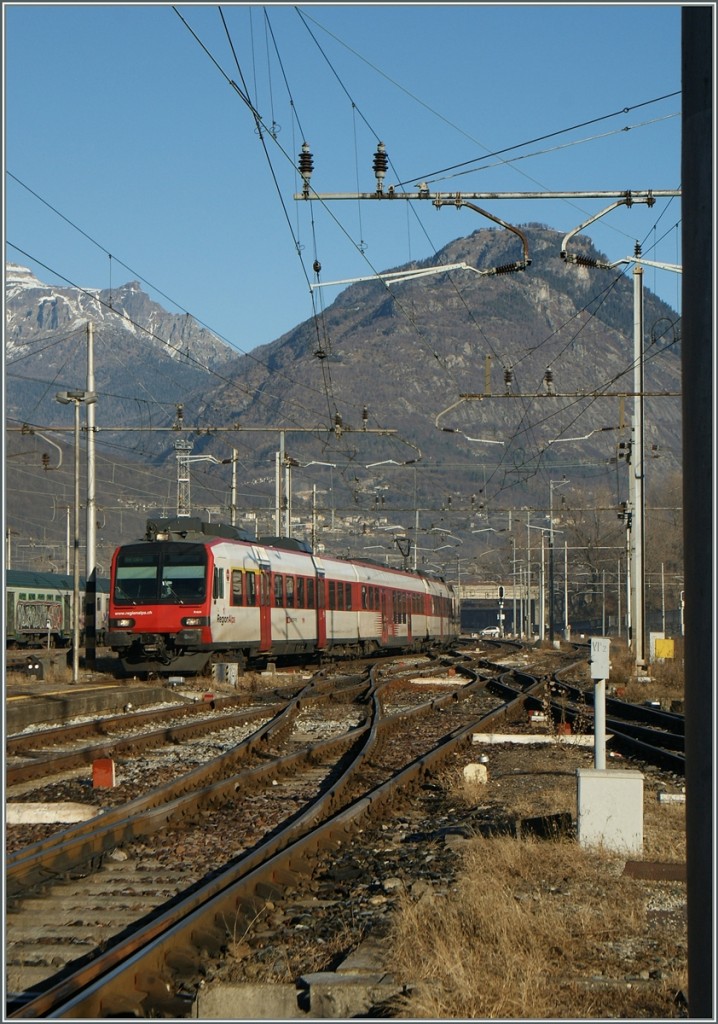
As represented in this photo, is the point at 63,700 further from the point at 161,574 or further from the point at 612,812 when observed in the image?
the point at 612,812

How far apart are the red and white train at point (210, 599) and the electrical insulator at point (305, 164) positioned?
474 inches

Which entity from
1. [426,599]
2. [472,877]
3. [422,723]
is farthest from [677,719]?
[426,599]

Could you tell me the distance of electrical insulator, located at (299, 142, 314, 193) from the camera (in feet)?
58.3

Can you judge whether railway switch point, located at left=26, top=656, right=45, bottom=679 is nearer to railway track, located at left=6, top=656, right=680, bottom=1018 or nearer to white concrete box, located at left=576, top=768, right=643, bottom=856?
railway track, located at left=6, top=656, right=680, bottom=1018

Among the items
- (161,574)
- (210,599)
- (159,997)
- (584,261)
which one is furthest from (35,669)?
(159,997)

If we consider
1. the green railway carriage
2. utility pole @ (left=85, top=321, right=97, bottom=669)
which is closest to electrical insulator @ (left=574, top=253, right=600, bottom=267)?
utility pole @ (left=85, top=321, right=97, bottom=669)

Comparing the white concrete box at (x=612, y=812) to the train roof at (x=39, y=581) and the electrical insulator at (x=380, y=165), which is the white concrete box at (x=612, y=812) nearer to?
the electrical insulator at (x=380, y=165)

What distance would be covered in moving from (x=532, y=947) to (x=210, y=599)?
2209 cm

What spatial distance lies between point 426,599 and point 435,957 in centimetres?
4743

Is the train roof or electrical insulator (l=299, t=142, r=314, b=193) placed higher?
electrical insulator (l=299, t=142, r=314, b=193)

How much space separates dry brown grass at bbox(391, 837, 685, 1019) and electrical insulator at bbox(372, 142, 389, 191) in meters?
11.6

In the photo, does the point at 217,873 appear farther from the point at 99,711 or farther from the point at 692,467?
the point at 99,711

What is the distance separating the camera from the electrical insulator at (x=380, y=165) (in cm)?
1798

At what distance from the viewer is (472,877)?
815 centimetres
